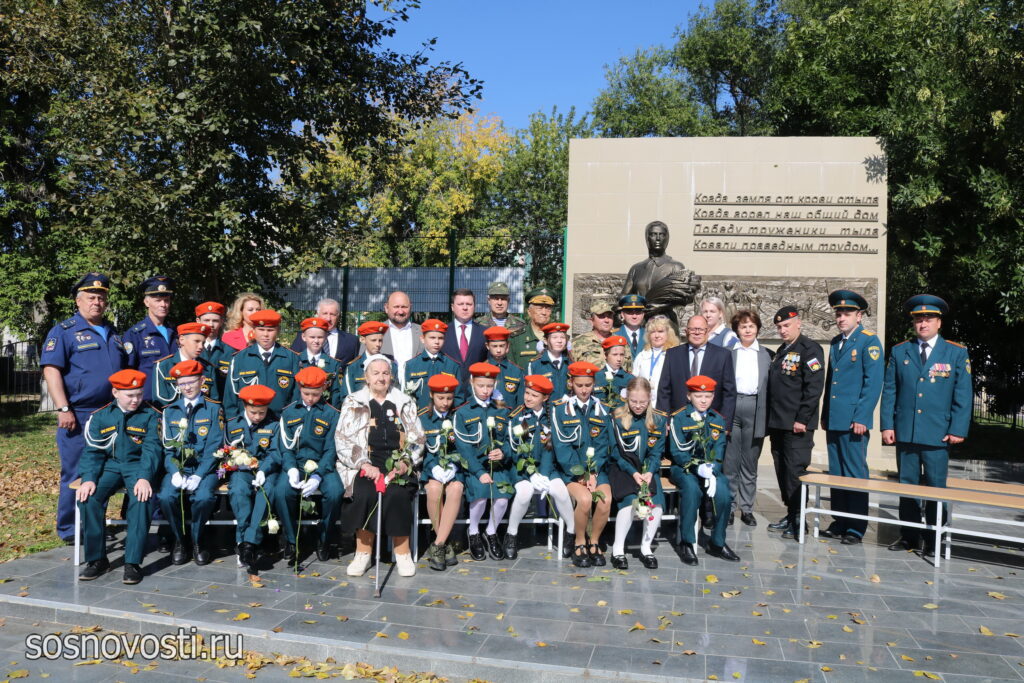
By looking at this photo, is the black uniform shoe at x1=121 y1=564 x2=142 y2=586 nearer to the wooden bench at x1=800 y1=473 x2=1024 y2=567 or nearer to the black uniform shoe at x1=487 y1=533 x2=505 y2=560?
the black uniform shoe at x1=487 y1=533 x2=505 y2=560

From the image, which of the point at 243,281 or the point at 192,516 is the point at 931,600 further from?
the point at 243,281

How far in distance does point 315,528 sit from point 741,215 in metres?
7.89

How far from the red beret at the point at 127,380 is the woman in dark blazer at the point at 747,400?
4.84 meters

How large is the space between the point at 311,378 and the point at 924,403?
4.83 meters

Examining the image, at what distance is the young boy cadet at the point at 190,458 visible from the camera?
213 inches

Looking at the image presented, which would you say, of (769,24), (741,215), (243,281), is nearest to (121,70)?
(243,281)

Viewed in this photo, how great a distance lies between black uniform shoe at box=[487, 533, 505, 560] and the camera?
5.75 m

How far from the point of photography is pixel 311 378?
5.55 meters

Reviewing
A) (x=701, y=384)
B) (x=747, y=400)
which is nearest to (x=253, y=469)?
(x=701, y=384)

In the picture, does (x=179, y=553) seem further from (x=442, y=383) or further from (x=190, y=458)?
(x=442, y=383)

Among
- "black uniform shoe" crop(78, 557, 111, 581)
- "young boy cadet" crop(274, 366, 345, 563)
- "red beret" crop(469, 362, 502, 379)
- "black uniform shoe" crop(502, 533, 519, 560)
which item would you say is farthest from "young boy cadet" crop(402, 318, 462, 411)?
"black uniform shoe" crop(78, 557, 111, 581)

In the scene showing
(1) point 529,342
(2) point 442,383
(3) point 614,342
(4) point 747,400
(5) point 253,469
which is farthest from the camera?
(1) point 529,342

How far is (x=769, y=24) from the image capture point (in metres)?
30.4

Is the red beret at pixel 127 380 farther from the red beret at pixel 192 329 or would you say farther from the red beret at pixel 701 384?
the red beret at pixel 701 384
